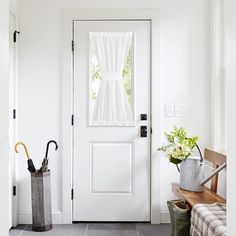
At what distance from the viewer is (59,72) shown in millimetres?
3053

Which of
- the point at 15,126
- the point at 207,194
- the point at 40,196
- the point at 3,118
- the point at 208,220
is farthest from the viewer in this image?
the point at 15,126

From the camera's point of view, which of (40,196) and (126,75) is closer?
(40,196)

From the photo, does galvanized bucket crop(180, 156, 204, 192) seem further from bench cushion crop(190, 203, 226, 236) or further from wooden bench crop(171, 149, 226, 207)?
bench cushion crop(190, 203, 226, 236)

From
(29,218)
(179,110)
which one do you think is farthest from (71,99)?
(29,218)

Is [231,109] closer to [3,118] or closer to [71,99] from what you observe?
[3,118]

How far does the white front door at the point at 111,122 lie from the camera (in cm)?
305

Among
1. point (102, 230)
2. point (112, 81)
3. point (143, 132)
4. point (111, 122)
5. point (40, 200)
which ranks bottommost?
point (102, 230)

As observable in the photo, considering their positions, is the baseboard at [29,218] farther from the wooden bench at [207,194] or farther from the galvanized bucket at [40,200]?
the wooden bench at [207,194]

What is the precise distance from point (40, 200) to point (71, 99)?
1032 mm

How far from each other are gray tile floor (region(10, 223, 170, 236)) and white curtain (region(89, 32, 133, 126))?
40.4 inches

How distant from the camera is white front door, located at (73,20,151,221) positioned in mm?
3051

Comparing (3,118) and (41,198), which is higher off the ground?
(3,118)

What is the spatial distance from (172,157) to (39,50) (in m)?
1.71

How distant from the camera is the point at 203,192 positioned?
2568 millimetres
